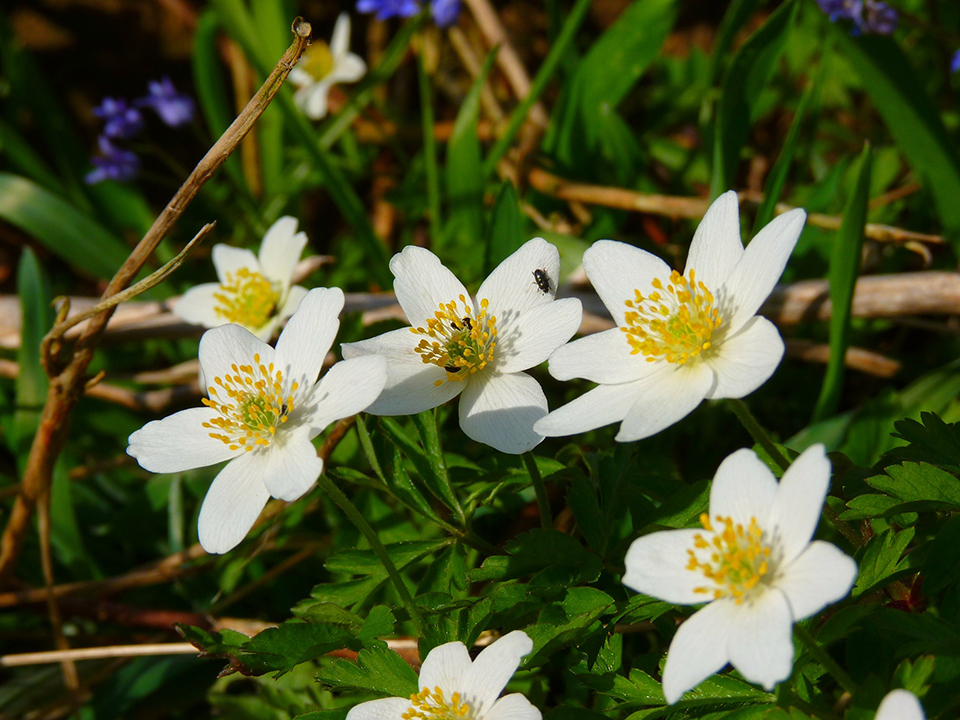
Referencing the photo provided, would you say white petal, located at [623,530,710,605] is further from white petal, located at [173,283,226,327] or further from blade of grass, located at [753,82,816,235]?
white petal, located at [173,283,226,327]

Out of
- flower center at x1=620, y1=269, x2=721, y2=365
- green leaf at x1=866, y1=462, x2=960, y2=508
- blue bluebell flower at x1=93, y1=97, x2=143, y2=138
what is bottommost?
green leaf at x1=866, y1=462, x2=960, y2=508

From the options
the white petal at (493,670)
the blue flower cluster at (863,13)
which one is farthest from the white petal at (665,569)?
the blue flower cluster at (863,13)

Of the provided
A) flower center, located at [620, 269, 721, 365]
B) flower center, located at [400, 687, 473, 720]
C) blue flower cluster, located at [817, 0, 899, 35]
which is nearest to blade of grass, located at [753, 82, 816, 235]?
blue flower cluster, located at [817, 0, 899, 35]

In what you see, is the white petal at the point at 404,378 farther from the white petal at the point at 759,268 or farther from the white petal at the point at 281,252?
the white petal at the point at 281,252

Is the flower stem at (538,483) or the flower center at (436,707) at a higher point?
the flower stem at (538,483)

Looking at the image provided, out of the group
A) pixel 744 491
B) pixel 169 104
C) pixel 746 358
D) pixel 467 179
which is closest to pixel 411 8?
pixel 467 179
